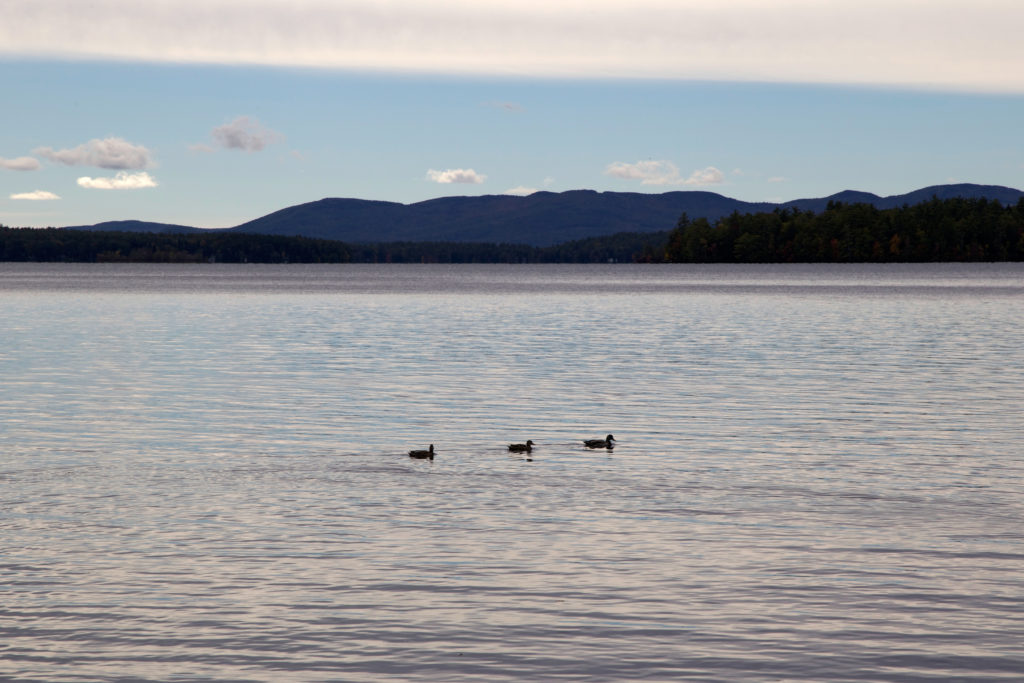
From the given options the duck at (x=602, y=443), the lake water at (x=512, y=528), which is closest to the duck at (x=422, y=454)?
the lake water at (x=512, y=528)

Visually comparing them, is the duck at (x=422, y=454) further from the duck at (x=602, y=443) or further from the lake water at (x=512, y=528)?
the duck at (x=602, y=443)

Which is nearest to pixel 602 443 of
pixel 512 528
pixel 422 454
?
pixel 422 454

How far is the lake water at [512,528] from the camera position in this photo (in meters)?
14.9

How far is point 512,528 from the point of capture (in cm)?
2145

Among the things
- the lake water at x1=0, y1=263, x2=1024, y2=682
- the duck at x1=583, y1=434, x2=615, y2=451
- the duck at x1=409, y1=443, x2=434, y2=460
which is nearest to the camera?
the lake water at x1=0, y1=263, x2=1024, y2=682

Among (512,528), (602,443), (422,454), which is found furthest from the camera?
(602,443)

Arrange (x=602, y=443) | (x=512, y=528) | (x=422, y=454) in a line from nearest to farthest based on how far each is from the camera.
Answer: (x=512, y=528)
(x=422, y=454)
(x=602, y=443)

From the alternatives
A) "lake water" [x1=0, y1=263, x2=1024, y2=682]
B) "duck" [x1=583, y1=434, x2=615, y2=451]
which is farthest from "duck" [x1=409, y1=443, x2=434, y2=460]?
"duck" [x1=583, y1=434, x2=615, y2=451]

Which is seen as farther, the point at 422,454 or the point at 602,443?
the point at 602,443

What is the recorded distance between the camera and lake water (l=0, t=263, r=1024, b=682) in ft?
48.8

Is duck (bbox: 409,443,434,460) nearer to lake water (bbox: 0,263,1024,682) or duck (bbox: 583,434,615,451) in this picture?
lake water (bbox: 0,263,1024,682)

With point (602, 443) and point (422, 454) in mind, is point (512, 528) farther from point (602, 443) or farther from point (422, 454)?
point (602, 443)

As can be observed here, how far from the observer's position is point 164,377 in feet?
168

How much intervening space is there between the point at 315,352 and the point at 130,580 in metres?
48.4
